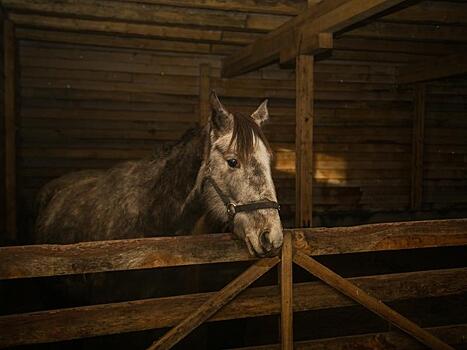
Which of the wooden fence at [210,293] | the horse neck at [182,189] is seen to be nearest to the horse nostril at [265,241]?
the wooden fence at [210,293]

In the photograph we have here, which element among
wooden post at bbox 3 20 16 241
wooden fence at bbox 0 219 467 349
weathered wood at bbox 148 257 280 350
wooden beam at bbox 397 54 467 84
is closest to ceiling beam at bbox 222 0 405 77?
wooden fence at bbox 0 219 467 349

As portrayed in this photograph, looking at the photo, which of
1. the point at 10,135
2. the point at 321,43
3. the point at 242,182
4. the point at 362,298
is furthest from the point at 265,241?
the point at 10,135

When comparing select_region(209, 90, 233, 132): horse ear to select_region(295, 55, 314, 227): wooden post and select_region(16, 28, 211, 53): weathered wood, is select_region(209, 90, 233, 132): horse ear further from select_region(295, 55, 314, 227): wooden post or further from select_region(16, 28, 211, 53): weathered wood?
select_region(16, 28, 211, 53): weathered wood

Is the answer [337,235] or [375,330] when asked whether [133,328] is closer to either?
[337,235]

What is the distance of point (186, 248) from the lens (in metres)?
2.66

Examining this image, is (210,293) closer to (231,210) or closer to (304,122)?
(231,210)

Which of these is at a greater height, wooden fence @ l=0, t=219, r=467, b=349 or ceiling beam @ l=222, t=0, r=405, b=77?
ceiling beam @ l=222, t=0, r=405, b=77

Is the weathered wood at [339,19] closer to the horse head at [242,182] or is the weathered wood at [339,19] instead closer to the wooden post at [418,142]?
the horse head at [242,182]

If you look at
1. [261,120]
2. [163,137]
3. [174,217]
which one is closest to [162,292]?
[174,217]

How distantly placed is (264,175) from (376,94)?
318 inches

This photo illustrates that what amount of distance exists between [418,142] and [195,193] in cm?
856

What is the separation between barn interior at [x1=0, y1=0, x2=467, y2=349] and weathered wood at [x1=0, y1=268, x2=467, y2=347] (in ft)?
0.33

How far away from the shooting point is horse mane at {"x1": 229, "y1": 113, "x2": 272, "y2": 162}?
285 centimetres

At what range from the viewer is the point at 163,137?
27.9ft
